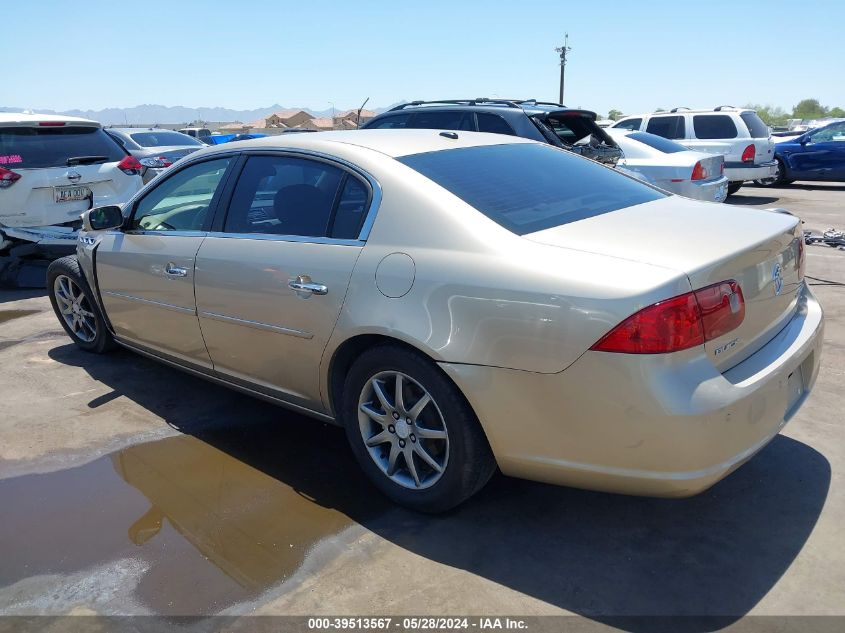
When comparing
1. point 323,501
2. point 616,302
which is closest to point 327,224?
point 323,501

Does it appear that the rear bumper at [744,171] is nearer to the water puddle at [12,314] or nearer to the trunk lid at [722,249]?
the trunk lid at [722,249]

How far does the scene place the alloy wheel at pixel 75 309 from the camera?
5.42 metres

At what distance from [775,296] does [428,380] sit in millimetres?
1448

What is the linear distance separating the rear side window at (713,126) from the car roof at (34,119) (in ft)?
36.5

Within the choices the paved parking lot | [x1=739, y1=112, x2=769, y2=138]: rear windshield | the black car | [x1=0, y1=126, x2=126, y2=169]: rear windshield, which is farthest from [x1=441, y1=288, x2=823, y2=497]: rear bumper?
[x1=739, y1=112, x2=769, y2=138]: rear windshield

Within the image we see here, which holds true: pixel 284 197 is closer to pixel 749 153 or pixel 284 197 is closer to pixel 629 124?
pixel 749 153

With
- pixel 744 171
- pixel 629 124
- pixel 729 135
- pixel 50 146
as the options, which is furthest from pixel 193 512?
pixel 629 124

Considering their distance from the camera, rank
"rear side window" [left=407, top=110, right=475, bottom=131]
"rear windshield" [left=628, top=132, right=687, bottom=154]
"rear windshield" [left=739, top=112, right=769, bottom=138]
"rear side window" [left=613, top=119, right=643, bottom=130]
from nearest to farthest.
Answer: "rear side window" [left=407, top=110, right=475, bottom=131]
"rear windshield" [left=628, top=132, right=687, bottom=154]
"rear windshield" [left=739, top=112, right=769, bottom=138]
"rear side window" [left=613, top=119, right=643, bottom=130]

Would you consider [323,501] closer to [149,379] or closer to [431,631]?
[431,631]

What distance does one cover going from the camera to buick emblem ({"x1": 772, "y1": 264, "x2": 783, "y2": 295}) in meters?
2.97

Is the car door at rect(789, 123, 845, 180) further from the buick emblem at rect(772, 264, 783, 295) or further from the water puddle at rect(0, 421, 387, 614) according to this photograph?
the water puddle at rect(0, 421, 387, 614)

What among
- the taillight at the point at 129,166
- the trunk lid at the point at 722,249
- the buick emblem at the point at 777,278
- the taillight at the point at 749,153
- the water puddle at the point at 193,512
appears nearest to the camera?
the trunk lid at the point at 722,249

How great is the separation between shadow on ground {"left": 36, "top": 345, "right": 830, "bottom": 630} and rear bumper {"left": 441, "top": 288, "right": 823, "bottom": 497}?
13.9 inches

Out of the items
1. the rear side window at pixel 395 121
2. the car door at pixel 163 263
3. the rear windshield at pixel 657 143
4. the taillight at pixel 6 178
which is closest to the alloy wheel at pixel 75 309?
the car door at pixel 163 263
